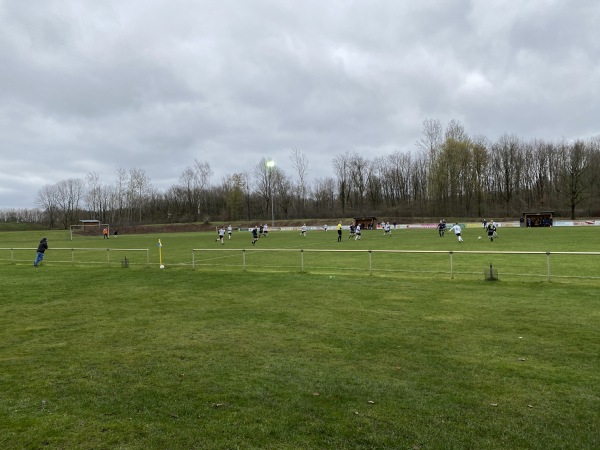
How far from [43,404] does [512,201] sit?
98856 mm

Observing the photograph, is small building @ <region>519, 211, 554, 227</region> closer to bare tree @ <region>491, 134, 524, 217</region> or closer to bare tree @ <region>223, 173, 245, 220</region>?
bare tree @ <region>491, 134, 524, 217</region>

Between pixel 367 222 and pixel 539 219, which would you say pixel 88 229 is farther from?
pixel 539 219

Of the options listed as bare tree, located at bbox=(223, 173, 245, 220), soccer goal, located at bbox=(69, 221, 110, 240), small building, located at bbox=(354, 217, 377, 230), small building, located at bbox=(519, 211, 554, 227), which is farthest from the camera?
bare tree, located at bbox=(223, 173, 245, 220)

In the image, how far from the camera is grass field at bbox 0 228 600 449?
12.7ft

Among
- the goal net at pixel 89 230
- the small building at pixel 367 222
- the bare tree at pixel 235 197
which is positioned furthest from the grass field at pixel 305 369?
the bare tree at pixel 235 197

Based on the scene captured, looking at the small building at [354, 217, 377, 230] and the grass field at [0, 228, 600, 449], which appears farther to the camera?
the small building at [354, 217, 377, 230]

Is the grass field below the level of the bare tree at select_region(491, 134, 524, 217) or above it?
below

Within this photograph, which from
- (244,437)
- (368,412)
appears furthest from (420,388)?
(244,437)

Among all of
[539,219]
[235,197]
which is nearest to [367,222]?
[539,219]

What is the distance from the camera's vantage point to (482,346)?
653 centimetres

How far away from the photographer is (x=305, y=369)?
5598 mm

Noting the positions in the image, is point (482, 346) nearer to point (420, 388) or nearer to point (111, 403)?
point (420, 388)

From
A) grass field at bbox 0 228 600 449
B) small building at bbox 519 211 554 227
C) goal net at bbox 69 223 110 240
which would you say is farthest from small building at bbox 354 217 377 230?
grass field at bbox 0 228 600 449

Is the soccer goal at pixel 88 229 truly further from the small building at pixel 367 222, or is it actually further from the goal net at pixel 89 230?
the small building at pixel 367 222
